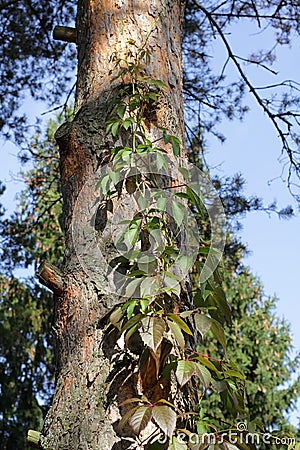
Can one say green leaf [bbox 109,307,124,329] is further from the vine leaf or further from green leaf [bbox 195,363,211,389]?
green leaf [bbox 195,363,211,389]

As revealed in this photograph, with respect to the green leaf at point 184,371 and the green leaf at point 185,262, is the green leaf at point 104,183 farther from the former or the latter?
the green leaf at point 184,371

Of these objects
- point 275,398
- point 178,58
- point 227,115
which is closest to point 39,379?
point 275,398

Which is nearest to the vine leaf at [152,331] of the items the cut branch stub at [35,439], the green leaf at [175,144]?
the cut branch stub at [35,439]

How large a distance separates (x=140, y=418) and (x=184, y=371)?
0.13 metres

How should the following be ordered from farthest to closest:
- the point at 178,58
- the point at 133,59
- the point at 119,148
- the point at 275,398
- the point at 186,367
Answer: the point at 275,398, the point at 178,58, the point at 133,59, the point at 119,148, the point at 186,367

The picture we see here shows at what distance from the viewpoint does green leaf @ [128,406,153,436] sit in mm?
1082

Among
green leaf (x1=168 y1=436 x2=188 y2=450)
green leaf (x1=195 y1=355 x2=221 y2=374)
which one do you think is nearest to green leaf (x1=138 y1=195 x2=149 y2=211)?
green leaf (x1=195 y1=355 x2=221 y2=374)

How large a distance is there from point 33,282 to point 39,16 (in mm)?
3550

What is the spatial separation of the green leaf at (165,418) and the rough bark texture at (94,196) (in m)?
0.11

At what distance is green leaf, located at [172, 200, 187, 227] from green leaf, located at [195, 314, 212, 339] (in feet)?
0.72

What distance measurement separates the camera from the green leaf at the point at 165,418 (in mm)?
1088

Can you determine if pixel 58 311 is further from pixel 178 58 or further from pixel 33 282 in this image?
pixel 33 282

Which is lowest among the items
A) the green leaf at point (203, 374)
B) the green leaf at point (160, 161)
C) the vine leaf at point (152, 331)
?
the green leaf at point (203, 374)

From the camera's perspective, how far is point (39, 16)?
3.89m
